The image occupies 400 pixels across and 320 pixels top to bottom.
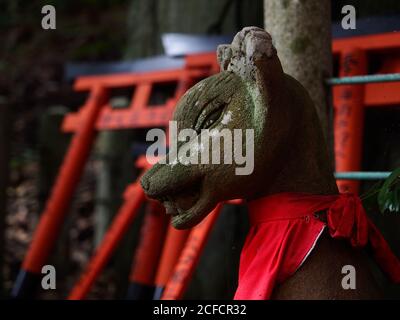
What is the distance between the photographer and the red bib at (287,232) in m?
2.20

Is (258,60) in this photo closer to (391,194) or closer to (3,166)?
(391,194)

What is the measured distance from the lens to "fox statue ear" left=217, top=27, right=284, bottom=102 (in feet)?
7.16

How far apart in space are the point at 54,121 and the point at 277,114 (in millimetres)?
3547

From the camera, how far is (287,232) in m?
2.21

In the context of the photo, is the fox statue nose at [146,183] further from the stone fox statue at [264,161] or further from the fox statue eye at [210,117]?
the fox statue eye at [210,117]

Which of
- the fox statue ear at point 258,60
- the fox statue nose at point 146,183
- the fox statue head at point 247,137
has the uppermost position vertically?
the fox statue ear at point 258,60

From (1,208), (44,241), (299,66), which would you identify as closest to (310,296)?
(299,66)

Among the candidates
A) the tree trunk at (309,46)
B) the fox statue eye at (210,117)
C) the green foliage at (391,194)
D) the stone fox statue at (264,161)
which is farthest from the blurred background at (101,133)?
the fox statue eye at (210,117)

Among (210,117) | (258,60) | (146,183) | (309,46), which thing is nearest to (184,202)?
(146,183)

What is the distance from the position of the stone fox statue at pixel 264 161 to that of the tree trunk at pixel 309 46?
0.55 metres

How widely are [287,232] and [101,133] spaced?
391 cm

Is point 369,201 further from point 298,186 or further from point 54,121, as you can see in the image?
point 54,121

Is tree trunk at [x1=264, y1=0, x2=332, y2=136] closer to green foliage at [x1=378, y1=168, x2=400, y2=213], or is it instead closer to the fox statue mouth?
green foliage at [x1=378, y1=168, x2=400, y2=213]

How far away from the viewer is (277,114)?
2.20m
